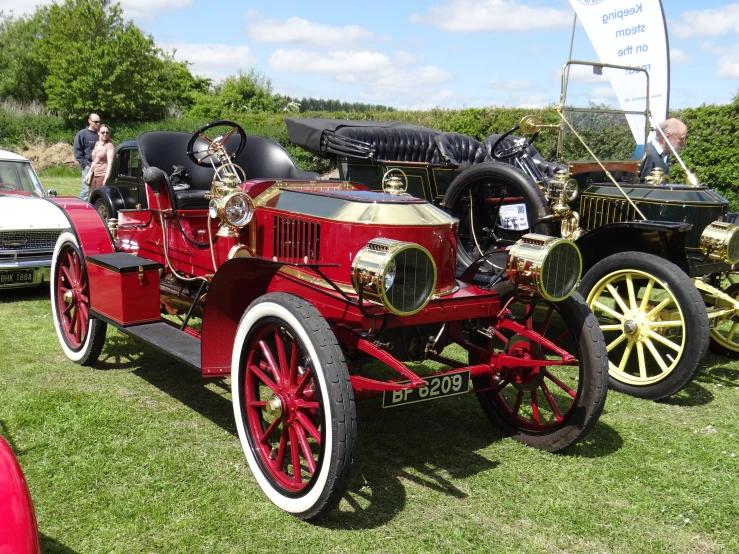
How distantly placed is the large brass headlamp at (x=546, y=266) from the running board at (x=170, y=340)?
5.12 ft

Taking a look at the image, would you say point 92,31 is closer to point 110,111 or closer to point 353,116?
point 110,111

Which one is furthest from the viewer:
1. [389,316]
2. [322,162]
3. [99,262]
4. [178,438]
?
[322,162]

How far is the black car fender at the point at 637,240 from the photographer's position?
4512mm

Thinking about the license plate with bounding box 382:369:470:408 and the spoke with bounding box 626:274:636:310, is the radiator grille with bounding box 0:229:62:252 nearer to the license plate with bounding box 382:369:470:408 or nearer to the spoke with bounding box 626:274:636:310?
the license plate with bounding box 382:369:470:408

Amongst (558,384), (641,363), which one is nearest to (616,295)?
(641,363)

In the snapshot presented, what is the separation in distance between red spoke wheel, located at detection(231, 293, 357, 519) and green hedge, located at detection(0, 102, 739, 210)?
3755 mm

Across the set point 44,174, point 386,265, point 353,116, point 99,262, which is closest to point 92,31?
point 44,174

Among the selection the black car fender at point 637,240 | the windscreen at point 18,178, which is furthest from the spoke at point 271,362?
the windscreen at point 18,178

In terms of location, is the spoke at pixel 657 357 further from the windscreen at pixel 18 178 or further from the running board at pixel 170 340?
the windscreen at pixel 18 178

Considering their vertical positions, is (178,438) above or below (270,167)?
below

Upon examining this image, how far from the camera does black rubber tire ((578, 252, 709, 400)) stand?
4.09 metres

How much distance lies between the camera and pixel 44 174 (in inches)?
778

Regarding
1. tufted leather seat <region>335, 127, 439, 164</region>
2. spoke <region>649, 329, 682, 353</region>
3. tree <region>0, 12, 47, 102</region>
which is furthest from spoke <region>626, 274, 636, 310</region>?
tree <region>0, 12, 47, 102</region>

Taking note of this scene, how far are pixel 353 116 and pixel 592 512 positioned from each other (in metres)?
18.3
